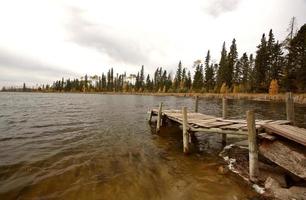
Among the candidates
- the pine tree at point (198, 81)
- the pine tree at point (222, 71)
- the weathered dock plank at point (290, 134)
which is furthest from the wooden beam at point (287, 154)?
the pine tree at point (198, 81)

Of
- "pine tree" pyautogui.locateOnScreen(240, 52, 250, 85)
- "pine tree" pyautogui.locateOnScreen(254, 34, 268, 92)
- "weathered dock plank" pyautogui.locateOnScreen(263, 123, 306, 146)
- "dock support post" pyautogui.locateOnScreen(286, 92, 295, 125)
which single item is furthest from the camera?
"pine tree" pyautogui.locateOnScreen(240, 52, 250, 85)

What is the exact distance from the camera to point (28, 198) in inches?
237

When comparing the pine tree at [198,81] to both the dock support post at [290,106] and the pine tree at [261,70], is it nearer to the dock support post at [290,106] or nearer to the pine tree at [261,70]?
the pine tree at [261,70]

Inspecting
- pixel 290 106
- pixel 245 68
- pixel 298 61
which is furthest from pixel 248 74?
pixel 290 106

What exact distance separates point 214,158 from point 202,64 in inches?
3341

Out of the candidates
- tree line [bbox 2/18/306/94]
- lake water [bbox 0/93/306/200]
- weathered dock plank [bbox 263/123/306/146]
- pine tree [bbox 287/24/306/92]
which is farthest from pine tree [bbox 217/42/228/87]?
weathered dock plank [bbox 263/123/306/146]

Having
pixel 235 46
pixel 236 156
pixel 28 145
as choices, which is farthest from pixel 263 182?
pixel 235 46

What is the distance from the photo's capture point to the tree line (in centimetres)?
4325

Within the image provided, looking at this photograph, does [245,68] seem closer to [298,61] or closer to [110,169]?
[298,61]

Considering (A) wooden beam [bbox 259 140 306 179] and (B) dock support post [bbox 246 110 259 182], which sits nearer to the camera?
(A) wooden beam [bbox 259 140 306 179]

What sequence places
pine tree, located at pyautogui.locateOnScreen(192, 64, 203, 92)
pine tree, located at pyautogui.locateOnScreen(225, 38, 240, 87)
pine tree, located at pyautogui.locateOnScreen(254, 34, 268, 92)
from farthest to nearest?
pine tree, located at pyautogui.locateOnScreen(192, 64, 203, 92) → pine tree, located at pyautogui.locateOnScreen(225, 38, 240, 87) → pine tree, located at pyautogui.locateOnScreen(254, 34, 268, 92)

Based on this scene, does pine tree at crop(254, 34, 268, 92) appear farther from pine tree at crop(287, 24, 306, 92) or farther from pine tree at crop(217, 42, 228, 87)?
pine tree at crop(217, 42, 228, 87)

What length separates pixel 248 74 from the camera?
72.5m

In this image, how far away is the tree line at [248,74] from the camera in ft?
142
